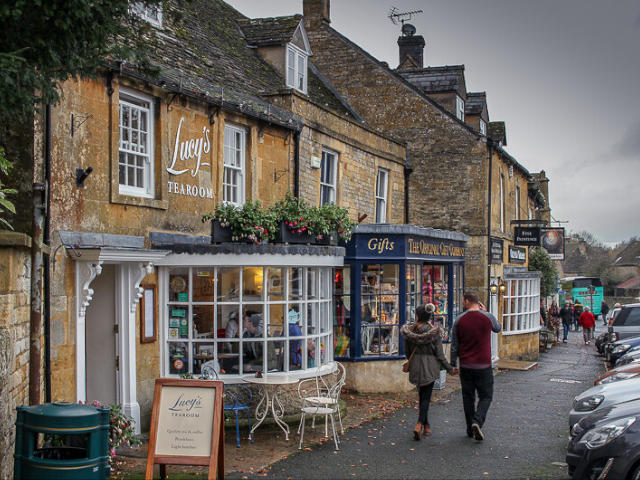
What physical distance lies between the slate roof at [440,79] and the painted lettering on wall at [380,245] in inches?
408

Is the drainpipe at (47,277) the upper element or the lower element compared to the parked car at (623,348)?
upper

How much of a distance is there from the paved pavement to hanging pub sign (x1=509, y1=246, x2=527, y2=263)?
952cm

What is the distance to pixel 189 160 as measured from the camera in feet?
39.6

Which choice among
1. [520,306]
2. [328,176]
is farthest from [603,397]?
[520,306]

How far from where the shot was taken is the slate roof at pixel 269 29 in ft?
56.2

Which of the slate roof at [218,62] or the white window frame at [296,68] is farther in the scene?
the white window frame at [296,68]

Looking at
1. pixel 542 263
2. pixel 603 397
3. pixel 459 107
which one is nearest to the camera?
pixel 603 397

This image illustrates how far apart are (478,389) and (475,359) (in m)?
0.46

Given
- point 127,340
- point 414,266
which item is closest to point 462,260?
point 414,266

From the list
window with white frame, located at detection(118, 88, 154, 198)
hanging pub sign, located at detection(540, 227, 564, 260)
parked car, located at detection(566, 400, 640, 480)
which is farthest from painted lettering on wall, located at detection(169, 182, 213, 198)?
hanging pub sign, located at detection(540, 227, 564, 260)

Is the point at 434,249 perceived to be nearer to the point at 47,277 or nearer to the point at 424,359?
the point at 424,359

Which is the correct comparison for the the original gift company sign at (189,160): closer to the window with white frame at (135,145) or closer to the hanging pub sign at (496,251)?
the window with white frame at (135,145)

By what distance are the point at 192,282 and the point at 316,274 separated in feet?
7.74

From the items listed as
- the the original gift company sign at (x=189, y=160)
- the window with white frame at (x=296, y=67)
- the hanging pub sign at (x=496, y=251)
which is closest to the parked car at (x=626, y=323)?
the hanging pub sign at (x=496, y=251)
